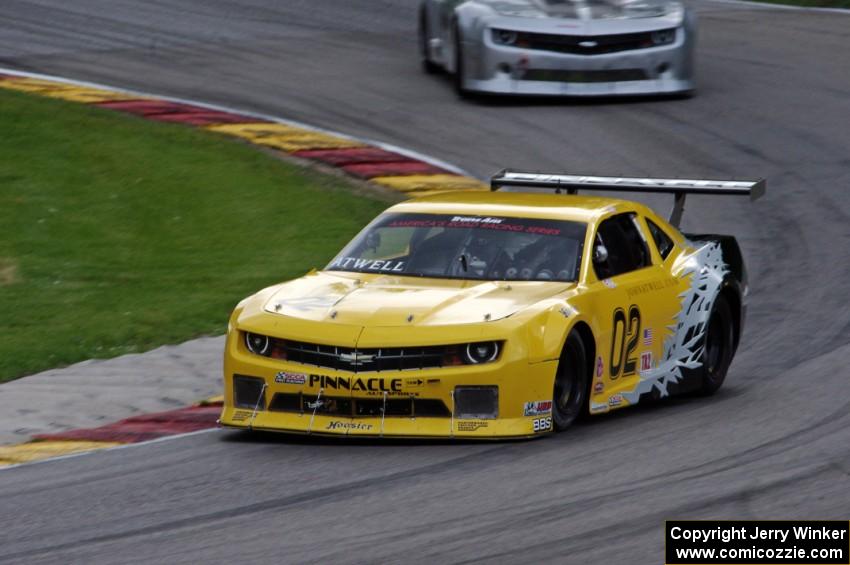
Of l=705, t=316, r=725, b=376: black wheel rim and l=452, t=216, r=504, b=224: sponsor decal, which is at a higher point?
l=452, t=216, r=504, b=224: sponsor decal

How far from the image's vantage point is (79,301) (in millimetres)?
12812

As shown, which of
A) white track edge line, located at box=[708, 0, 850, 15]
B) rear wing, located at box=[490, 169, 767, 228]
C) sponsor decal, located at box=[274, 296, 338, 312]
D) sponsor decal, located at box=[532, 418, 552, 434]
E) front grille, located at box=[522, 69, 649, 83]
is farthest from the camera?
white track edge line, located at box=[708, 0, 850, 15]

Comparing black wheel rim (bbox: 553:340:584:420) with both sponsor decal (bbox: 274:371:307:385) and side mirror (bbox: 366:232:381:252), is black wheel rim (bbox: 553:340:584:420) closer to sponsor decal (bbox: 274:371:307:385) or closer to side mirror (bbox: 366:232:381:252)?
sponsor decal (bbox: 274:371:307:385)

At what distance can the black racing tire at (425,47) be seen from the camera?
21859mm

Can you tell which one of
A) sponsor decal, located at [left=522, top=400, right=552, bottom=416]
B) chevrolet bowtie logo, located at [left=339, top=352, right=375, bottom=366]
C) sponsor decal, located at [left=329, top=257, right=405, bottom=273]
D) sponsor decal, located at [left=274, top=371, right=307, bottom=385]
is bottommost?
sponsor decal, located at [left=522, top=400, right=552, bottom=416]

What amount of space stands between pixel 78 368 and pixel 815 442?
4.88 m

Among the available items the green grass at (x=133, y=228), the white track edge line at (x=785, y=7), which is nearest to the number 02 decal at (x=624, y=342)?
the green grass at (x=133, y=228)

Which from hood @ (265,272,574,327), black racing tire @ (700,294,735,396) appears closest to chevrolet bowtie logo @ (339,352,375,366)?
hood @ (265,272,574,327)

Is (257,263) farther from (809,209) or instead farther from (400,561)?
(400,561)

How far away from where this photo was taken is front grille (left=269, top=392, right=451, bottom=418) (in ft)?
28.3

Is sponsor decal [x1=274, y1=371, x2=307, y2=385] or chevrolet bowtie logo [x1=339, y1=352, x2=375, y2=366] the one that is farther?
sponsor decal [x1=274, y1=371, x2=307, y2=385]

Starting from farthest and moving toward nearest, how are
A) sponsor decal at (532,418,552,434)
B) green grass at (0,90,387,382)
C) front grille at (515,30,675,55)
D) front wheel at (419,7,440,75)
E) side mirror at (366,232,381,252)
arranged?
1. front wheel at (419,7,440,75)
2. front grille at (515,30,675,55)
3. green grass at (0,90,387,382)
4. side mirror at (366,232,381,252)
5. sponsor decal at (532,418,552,434)

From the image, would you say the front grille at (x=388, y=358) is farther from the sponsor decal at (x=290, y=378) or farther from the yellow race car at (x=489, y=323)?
the sponsor decal at (x=290, y=378)

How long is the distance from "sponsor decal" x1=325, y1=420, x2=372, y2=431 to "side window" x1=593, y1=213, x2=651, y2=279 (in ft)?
5.87
